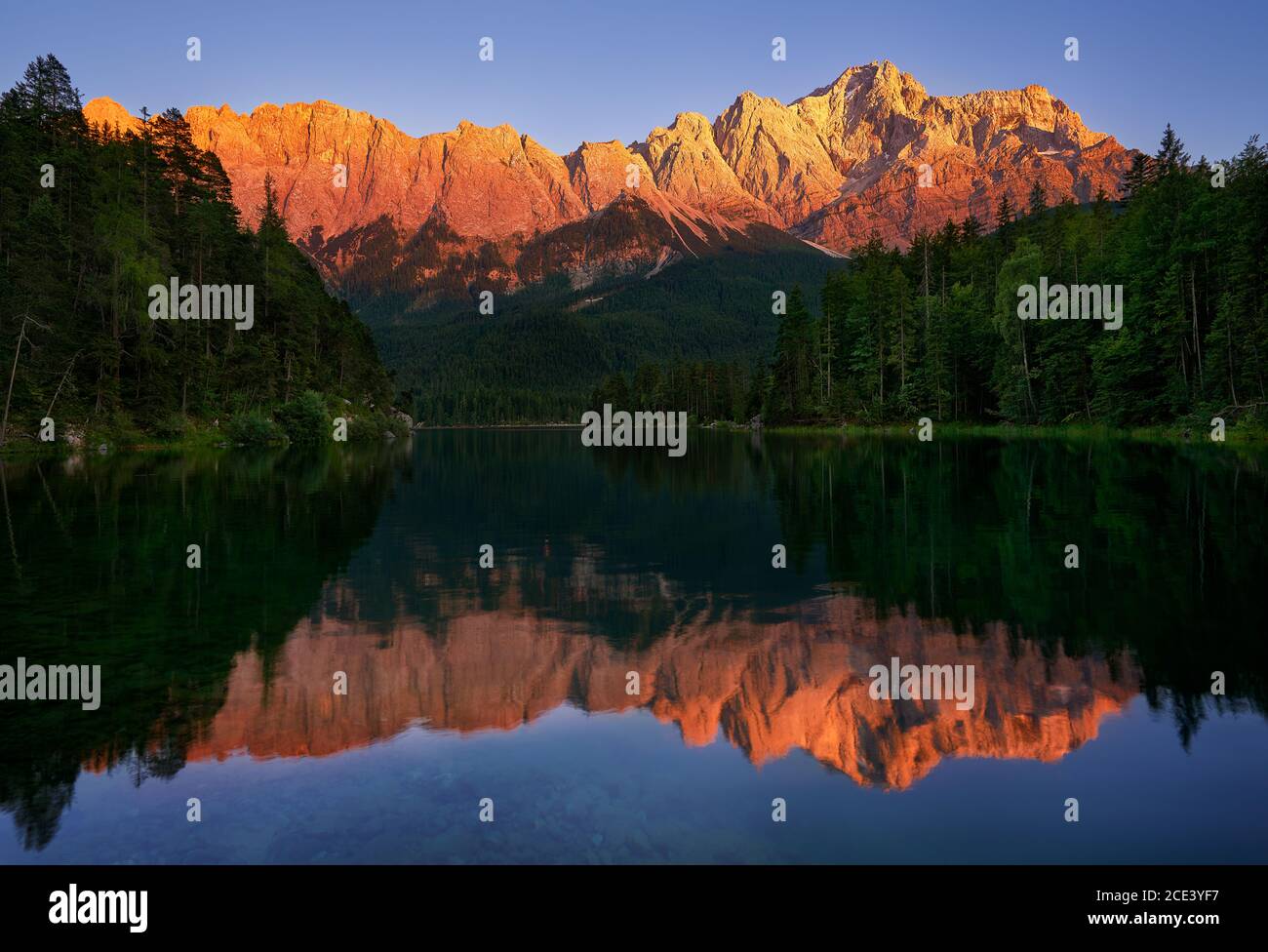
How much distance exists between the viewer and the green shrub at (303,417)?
9175 centimetres

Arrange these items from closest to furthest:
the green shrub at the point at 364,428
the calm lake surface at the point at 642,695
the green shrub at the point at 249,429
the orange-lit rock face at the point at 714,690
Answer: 1. the calm lake surface at the point at 642,695
2. the orange-lit rock face at the point at 714,690
3. the green shrub at the point at 249,429
4. the green shrub at the point at 364,428

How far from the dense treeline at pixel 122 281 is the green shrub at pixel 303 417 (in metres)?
2.90

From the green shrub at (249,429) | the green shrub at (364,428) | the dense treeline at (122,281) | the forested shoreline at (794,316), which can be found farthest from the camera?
the green shrub at (364,428)

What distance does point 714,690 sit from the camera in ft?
36.6

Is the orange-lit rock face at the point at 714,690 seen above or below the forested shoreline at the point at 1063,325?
below

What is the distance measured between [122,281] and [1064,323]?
295 ft

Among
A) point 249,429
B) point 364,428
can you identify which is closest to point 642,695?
point 249,429

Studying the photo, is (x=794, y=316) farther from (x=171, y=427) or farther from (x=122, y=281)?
(x=122, y=281)

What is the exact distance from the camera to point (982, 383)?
98.2m
